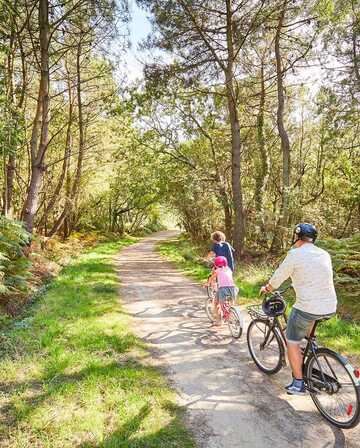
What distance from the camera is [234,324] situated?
6949 mm

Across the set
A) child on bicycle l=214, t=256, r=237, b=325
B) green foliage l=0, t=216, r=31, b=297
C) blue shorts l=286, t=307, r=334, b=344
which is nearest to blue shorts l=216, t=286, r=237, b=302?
child on bicycle l=214, t=256, r=237, b=325

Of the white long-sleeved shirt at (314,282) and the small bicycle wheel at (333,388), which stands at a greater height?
the white long-sleeved shirt at (314,282)

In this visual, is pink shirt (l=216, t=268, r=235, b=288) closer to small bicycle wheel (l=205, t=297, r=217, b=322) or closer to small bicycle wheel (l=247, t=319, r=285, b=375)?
small bicycle wheel (l=205, t=297, r=217, b=322)

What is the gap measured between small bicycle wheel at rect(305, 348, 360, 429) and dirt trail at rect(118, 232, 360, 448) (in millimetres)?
143

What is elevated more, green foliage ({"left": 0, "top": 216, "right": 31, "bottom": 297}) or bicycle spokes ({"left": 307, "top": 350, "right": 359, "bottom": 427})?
green foliage ({"left": 0, "top": 216, "right": 31, "bottom": 297})

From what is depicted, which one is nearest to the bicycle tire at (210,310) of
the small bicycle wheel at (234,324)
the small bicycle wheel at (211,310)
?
the small bicycle wheel at (211,310)

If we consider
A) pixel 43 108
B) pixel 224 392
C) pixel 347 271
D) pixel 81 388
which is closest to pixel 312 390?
pixel 224 392

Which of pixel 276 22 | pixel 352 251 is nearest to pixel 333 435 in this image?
pixel 352 251

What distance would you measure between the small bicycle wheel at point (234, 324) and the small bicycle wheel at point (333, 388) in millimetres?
2346

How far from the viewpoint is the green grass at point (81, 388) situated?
12.8 feet

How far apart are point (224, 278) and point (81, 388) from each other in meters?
3.48

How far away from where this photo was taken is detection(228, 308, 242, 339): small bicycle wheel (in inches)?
267

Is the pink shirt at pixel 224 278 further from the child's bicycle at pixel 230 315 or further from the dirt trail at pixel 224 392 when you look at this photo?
the dirt trail at pixel 224 392

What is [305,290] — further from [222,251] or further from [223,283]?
[222,251]
